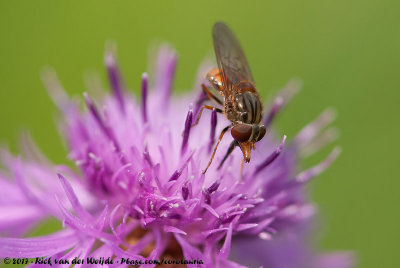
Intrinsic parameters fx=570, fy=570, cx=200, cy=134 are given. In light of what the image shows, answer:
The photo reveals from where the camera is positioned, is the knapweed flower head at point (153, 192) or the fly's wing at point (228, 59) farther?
the fly's wing at point (228, 59)

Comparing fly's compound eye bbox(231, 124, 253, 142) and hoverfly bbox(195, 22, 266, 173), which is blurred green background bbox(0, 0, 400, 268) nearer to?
hoverfly bbox(195, 22, 266, 173)

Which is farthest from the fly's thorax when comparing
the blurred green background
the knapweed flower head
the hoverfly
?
the blurred green background

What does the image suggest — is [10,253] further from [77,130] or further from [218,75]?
[218,75]

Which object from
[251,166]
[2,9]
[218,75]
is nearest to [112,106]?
[218,75]

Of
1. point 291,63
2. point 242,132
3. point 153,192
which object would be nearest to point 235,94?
point 242,132

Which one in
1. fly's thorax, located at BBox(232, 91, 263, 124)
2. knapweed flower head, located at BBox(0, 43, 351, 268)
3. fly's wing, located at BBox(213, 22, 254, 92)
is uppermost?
fly's wing, located at BBox(213, 22, 254, 92)

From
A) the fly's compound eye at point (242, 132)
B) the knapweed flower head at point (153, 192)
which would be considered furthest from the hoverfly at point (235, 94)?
the knapweed flower head at point (153, 192)

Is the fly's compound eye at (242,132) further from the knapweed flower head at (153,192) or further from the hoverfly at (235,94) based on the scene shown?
the knapweed flower head at (153,192)

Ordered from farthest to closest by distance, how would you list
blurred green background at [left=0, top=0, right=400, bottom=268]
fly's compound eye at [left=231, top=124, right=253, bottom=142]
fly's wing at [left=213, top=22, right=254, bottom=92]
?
1. blurred green background at [left=0, top=0, right=400, bottom=268]
2. fly's wing at [left=213, top=22, right=254, bottom=92]
3. fly's compound eye at [left=231, top=124, right=253, bottom=142]
